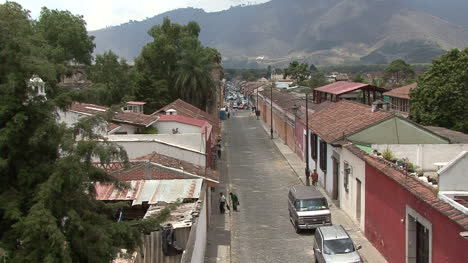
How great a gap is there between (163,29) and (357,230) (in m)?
47.4

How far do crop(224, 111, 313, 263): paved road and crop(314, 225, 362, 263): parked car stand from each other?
188 cm

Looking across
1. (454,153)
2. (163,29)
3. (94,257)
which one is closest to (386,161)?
(454,153)

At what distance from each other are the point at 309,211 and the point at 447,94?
21.0 metres

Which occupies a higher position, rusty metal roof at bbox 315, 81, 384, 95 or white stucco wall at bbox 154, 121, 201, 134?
rusty metal roof at bbox 315, 81, 384, 95

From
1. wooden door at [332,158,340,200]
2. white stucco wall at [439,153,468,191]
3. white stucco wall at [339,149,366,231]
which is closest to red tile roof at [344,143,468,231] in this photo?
white stucco wall at [439,153,468,191]

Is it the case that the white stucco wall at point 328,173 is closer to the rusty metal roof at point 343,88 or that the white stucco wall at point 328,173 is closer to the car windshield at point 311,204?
the car windshield at point 311,204

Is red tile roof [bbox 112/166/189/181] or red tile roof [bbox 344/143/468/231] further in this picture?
red tile roof [bbox 112/166/189/181]

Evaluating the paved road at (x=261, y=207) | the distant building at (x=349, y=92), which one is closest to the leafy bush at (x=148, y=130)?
the paved road at (x=261, y=207)

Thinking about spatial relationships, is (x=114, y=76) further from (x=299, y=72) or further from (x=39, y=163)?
(x=299, y=72)

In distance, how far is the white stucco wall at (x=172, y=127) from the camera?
110 feet

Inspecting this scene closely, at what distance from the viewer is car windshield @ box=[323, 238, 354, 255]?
57.4ft

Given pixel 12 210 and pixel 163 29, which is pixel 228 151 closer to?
pixel 163 29

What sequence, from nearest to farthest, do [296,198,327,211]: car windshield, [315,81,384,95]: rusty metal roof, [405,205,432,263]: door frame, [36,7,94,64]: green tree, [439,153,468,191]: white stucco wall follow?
[439,153,468,191]: white stucco wall < [405,205,432,263]: door frame < [296,198,327,211]: car windshield < [315,81,384,95]: rusty metal roof < [36,7,94,64]: green tree

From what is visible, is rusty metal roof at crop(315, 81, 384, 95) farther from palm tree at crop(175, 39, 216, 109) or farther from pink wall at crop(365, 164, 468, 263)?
pink wall at crop(365, 164, 468, 263)
